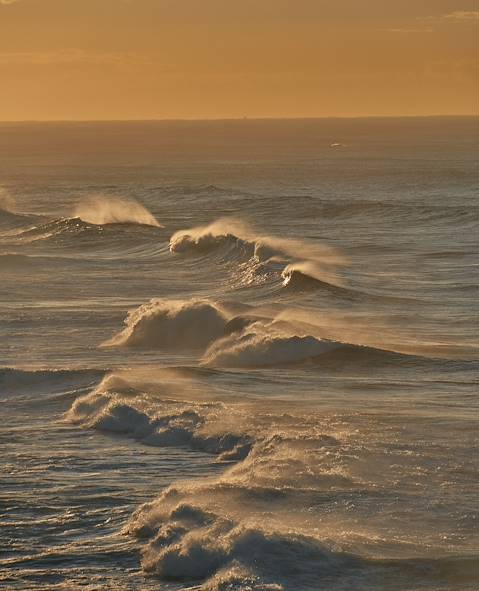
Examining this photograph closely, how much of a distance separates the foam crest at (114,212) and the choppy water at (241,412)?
9.23 meters

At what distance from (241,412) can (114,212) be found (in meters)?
52.9

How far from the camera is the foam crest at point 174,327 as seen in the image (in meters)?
34.3

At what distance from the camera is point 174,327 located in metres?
35.4

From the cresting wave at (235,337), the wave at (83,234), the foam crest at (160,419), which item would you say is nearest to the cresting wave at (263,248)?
the wave at (83,234)

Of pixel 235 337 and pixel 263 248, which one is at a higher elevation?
pixel 263 248

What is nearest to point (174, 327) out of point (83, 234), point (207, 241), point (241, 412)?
point (241, 412)

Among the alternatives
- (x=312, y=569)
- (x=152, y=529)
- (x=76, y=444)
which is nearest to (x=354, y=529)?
(x=312, y=569)

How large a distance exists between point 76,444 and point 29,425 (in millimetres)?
1873

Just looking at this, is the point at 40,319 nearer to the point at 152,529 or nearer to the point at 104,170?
the point at 152,529

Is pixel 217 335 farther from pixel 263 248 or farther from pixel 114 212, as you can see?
pixel 114 212

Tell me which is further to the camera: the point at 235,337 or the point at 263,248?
the point at 263,248

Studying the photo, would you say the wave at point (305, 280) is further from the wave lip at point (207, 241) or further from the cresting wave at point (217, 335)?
the wave lip at point (207, 241)

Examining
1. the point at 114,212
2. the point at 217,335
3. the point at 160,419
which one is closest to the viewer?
the point at 160,419

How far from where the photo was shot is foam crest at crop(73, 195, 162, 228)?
239 ft
